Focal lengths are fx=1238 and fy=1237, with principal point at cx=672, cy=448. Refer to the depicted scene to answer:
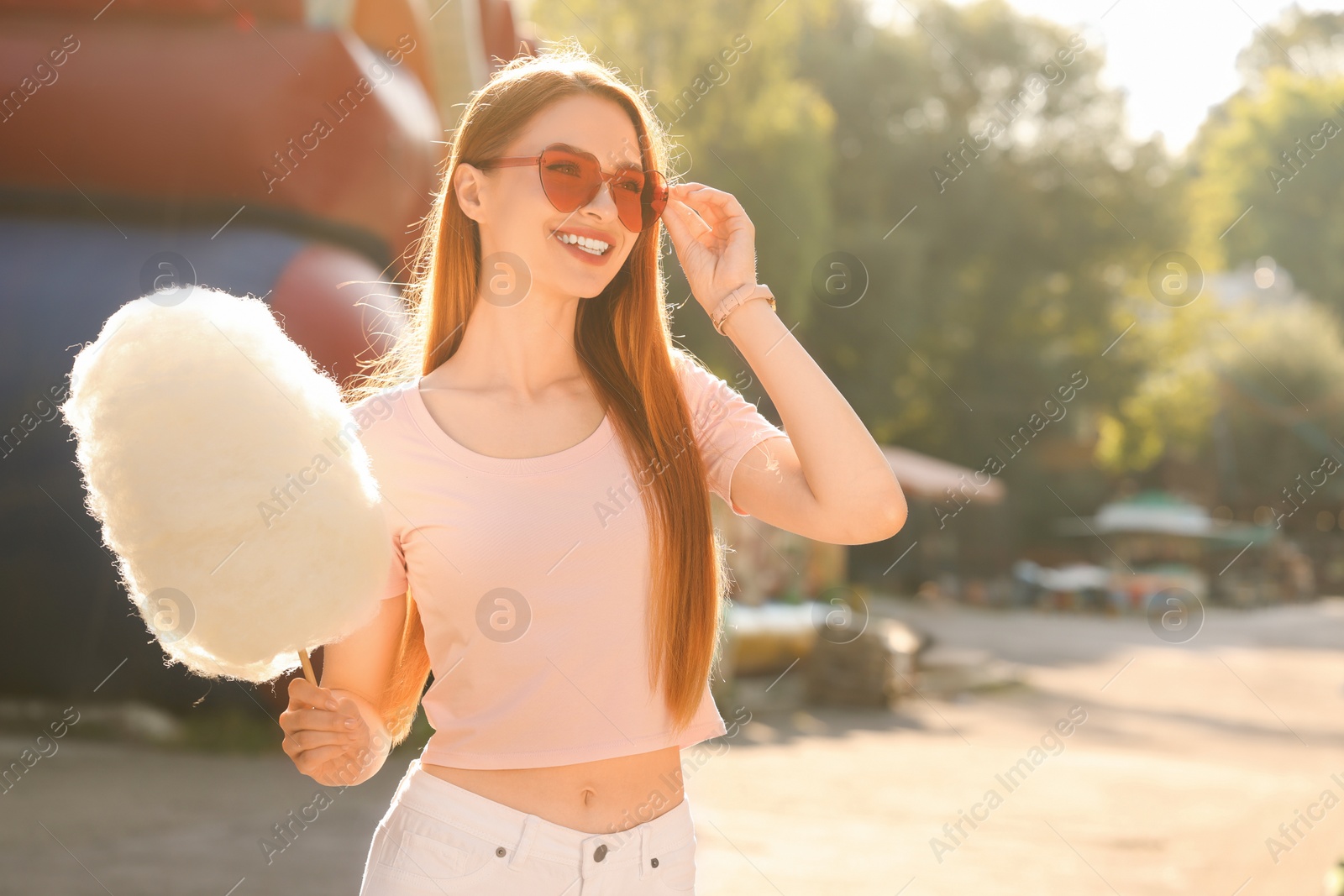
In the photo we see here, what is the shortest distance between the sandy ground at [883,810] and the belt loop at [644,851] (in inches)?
94.2

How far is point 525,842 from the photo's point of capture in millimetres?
1676

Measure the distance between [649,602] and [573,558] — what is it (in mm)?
140

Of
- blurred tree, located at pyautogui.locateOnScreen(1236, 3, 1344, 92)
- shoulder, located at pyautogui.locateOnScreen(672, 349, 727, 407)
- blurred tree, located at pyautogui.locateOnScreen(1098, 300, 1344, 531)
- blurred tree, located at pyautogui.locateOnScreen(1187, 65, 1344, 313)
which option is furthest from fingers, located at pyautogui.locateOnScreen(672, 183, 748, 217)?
blurred tree, located at pyautogui.locateOnScreen(1236, 3, 1344, 92)

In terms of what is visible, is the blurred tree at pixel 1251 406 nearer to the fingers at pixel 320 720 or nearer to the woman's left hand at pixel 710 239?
the woman's left hand at pixel 710 239

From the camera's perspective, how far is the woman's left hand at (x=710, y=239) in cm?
195

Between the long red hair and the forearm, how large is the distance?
178 millimetres

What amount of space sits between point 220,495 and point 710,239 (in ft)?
2.80

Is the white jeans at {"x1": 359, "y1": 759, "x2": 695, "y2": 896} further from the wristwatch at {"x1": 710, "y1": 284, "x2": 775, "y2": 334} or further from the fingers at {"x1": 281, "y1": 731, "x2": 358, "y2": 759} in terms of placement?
the wristwatch at {"x1": 710, "y1": 284, "x2": 775, "y2": 334}

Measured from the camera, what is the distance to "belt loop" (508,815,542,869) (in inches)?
65.6

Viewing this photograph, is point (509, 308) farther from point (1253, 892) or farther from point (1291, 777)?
point (1291, 777)

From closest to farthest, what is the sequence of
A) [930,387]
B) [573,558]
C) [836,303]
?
[573,558], [836,303], [930,387]

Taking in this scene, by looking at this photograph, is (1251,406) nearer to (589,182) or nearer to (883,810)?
(883,810)

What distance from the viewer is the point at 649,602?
1.82 metres

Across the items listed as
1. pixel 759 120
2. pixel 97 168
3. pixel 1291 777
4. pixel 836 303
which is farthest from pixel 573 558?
pixel 836 303
